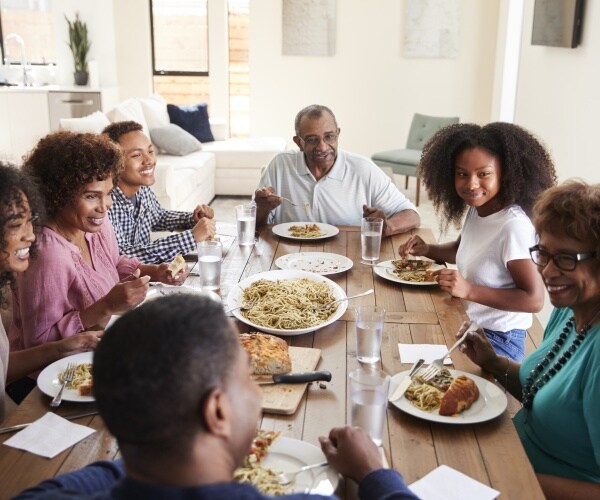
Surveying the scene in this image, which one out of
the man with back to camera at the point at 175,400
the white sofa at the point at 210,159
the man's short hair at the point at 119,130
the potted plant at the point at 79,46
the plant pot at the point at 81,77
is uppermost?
the potted plant at the point at 79,46

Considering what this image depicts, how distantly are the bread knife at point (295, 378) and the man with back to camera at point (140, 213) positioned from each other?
49.1 inches

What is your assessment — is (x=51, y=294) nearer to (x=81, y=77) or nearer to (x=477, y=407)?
(x=477, y=407)

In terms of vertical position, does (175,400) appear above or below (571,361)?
above

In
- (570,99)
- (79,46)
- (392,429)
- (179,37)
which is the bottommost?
(392,429)

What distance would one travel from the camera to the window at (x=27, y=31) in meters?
7.50

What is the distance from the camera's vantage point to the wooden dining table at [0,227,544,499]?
1.25 m

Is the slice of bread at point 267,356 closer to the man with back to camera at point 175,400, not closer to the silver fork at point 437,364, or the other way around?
the silver fork at point 437,364

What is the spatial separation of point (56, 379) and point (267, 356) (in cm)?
48

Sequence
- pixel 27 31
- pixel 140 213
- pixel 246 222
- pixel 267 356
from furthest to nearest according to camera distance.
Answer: pixel 27 31
pixel 140 213
pixel 246 222
pixel 267 356

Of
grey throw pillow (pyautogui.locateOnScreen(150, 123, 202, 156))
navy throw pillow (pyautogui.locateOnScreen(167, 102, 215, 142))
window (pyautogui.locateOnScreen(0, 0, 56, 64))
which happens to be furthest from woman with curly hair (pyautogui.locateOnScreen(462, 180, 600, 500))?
window (pyautogui.locateOnScreen(0, 0, 56, 64))

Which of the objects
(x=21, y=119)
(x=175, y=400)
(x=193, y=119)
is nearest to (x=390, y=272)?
(x=175, y=400)

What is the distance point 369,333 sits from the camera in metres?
1.69

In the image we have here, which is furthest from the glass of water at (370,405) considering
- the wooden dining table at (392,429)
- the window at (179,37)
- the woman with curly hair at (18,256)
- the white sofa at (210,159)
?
the window at (179,37)

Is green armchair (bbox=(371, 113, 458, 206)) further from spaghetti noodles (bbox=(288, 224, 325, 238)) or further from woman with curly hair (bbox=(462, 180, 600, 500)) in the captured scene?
woman with curly hair (bbox=(462, 180, 600, 500))
